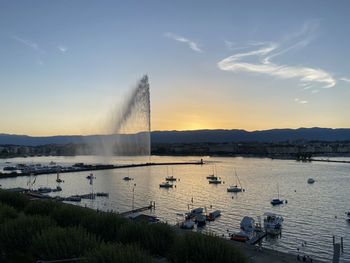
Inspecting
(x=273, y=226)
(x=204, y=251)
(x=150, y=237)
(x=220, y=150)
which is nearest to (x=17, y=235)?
(x=150, y=237)

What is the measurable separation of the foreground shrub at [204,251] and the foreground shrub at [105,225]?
9.34 feet

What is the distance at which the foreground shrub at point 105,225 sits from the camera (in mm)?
11836

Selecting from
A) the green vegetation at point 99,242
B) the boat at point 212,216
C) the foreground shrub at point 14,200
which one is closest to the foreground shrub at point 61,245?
the green vegetation at point 99,242

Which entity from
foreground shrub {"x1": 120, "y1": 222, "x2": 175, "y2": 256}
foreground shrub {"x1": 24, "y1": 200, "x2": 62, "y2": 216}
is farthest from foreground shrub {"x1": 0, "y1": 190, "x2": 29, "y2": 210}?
foreground shrub {"x1": 120, "y1": 222, "x2": 175, "y2": 256}

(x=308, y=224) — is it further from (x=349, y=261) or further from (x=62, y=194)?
(x=62, y=194)

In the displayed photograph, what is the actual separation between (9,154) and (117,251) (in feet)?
526

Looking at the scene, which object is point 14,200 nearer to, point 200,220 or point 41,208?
point 41,208

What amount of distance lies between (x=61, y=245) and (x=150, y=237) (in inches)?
106

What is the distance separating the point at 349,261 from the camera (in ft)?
59.2

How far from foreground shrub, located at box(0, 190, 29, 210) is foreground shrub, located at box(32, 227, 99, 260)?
9506mm

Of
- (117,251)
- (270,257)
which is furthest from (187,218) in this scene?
(117,251)

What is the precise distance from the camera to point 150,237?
1077cm

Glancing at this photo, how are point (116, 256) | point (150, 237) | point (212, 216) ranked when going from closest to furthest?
1. point (116, 256)
2. point (150, 237)
3. point (212, 216)

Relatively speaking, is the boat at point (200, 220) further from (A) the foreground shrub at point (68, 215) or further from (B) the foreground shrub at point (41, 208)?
(A) the foreground shrub at point (68, 215)
